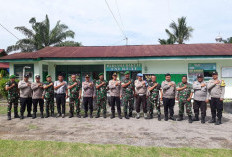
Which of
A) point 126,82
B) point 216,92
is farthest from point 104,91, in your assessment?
point 216,92

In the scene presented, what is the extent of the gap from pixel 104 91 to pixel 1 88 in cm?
750

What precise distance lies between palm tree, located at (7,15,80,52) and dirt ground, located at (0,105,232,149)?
60.0 feet

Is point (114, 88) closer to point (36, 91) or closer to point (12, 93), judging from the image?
point (36, 91)

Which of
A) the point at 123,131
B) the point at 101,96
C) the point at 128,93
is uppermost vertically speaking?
the point at 128,93

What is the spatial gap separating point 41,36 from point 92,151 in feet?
72.4

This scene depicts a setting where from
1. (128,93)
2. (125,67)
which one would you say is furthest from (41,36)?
(128,93)

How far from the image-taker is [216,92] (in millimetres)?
5812

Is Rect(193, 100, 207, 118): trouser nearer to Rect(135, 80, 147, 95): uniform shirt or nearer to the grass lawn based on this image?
Rect(135, 80, 147, 95): uniform shirt

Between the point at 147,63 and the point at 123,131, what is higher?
the point at 147,63

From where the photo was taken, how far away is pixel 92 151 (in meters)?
3.60

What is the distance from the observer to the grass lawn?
11.4 ft

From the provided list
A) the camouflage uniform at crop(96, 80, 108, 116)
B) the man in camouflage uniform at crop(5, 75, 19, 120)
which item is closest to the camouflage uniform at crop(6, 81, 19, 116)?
the man in camouflage uniform at crop(5, 75, 19, 120)

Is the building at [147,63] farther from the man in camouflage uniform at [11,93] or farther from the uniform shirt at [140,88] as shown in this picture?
the uniform shirt at [140,88]

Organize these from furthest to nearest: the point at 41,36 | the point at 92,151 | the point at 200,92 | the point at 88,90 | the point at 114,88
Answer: the point at 41,36 < the point at 88,90 < the point at 114,88 < the point at 200,92 < the point at 92,151
